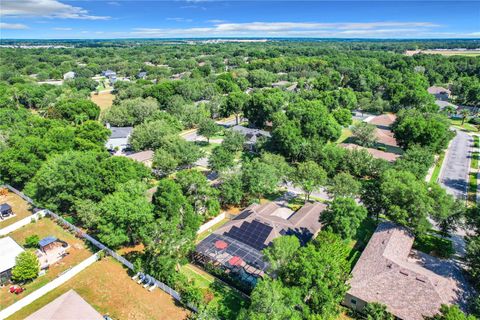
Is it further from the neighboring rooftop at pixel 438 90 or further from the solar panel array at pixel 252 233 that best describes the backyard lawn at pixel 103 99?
the neighboring rooftop at pixel 438 90

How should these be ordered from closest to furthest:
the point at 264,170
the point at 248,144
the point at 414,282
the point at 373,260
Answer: the point at 414,282 < the point at 373,260 < the point at 264,170 < the point at 248,144

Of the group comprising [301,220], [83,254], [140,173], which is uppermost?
[140,173]

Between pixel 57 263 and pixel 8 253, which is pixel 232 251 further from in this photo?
pixel 8 253

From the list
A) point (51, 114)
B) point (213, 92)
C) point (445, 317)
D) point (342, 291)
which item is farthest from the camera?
point (213, 92)

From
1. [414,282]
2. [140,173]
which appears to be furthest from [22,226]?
[414,282]

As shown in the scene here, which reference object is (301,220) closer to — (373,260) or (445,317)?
(373,260)

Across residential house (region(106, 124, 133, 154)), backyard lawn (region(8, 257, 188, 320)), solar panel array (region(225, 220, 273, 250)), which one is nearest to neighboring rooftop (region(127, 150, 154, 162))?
residential house (region(106, 124, 133, 154))

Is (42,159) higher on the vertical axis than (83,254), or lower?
higher
